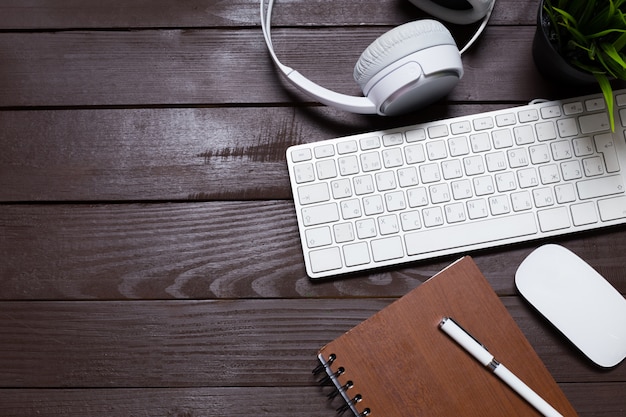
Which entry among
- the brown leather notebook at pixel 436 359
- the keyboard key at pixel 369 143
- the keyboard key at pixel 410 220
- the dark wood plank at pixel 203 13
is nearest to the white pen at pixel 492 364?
the brown leather notebook at pixel 436 359

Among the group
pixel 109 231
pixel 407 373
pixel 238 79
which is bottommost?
pixel 407 373

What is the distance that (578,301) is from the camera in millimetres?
684

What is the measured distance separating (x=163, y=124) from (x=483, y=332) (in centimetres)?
44

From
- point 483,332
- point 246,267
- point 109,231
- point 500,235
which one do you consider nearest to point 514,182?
point 500,235

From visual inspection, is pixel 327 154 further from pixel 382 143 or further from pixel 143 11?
pixel 143 11

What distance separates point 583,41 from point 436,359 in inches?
14.7

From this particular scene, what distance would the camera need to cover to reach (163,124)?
2.46 ft

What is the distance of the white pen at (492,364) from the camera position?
664 millimetres

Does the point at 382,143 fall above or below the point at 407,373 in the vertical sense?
above

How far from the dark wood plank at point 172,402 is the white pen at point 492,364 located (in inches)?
6.2

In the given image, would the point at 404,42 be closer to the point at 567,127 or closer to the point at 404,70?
the point at 404,70

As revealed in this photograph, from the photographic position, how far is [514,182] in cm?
70

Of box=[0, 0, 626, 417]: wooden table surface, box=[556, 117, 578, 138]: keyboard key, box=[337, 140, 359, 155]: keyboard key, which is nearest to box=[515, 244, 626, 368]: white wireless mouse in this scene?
box=[0, 0, 626, 417]: wooden table surface

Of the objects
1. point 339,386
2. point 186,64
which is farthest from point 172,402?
point 186,64
